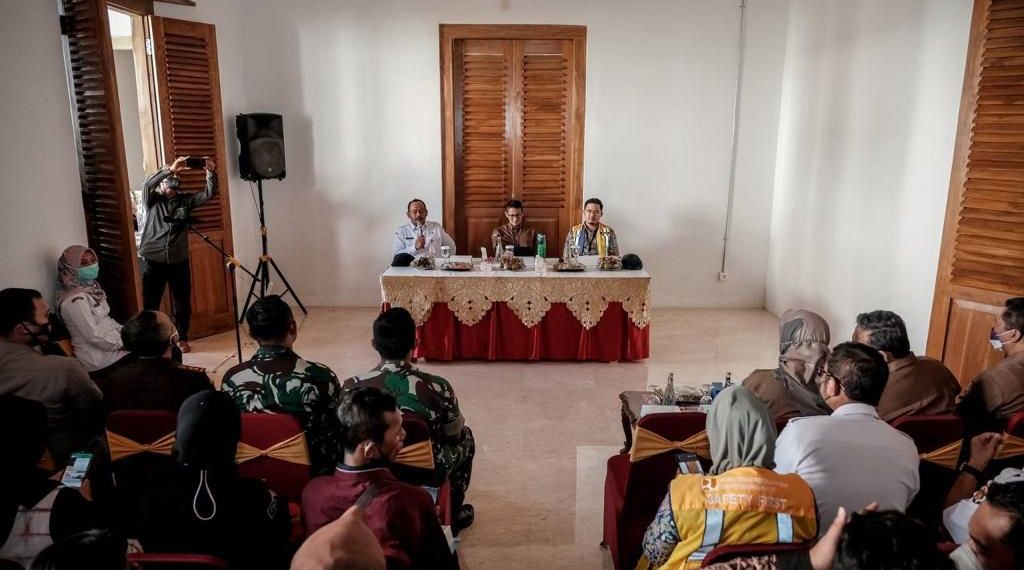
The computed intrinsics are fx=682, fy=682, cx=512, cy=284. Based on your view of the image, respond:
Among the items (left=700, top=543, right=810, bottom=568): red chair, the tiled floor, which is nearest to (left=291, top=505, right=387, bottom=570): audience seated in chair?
(left=700, top=543, right=810, bottom=568): red chair

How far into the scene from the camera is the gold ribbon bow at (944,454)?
2379 millimetres

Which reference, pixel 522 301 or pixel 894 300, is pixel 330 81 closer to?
pixel 522 301

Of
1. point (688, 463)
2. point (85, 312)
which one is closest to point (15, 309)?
point (85, 312)

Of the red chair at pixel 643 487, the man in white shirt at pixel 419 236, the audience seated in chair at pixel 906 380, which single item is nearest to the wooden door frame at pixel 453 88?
the man in white shirt at pixel 419 236

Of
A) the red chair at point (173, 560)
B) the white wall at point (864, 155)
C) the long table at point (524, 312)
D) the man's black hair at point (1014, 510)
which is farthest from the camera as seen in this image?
the long table at point (524, 312)

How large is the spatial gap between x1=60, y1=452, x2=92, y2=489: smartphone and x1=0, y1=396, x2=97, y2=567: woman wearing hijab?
19 centimetres

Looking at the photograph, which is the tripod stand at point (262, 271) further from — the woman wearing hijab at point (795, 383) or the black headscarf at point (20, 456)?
the woman wearing hijab at point (795, 383)

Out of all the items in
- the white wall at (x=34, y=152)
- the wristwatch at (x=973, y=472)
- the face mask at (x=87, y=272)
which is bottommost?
the wristwatch at (x=973, y=472)

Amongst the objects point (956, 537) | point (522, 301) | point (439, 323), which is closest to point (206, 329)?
point (439, 323)

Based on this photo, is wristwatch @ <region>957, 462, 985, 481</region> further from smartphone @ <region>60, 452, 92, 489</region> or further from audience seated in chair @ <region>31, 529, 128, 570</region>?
smartphone @ <region>60, 452, 92, 489</region>

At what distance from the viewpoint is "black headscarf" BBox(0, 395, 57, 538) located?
171cm

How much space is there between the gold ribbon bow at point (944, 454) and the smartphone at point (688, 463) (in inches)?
31.4

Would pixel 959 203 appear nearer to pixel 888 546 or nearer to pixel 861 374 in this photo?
pixel 861 374

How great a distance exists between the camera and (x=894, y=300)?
477 centimetres
